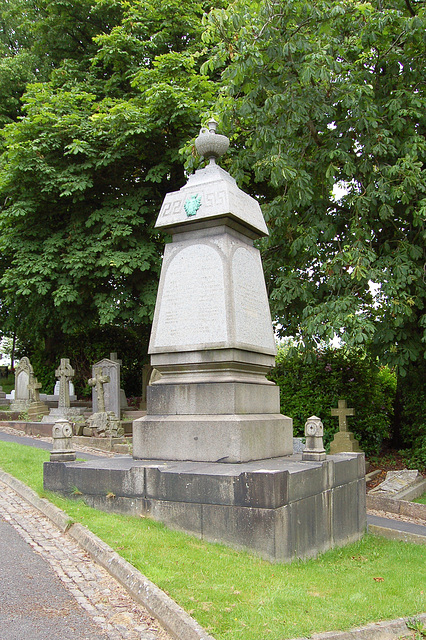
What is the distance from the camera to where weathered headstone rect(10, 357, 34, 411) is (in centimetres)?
2130

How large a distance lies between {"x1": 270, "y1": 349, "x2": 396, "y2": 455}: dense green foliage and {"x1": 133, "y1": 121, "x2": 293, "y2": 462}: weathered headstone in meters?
6.35

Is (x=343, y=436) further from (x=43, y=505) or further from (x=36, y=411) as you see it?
(x=36, y=411)

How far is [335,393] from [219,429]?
807cm

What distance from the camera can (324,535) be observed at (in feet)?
19.1

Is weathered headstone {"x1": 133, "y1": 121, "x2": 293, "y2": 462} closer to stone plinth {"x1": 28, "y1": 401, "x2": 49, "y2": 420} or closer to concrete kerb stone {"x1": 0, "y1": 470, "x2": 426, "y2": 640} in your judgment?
concrete kerb stone {"x1": 0, "y1": 470, "x2": 426, "y2": 640}

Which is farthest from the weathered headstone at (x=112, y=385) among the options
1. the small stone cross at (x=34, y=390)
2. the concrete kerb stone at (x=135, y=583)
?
the concrete kerb stone at (x=135, y=583)

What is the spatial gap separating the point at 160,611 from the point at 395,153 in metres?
8.96

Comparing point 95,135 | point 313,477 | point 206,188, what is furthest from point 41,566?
point 95,135

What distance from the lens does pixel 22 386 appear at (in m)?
22.0

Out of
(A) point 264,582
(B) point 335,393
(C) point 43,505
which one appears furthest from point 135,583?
(B) point 335,393

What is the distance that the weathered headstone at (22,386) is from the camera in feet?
69.9

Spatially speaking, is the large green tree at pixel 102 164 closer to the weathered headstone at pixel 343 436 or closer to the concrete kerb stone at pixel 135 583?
the weathered headstone at pixel 343 436

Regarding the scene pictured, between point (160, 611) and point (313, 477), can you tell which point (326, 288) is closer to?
point (313, 477)

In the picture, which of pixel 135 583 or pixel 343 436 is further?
pixel 343 436
